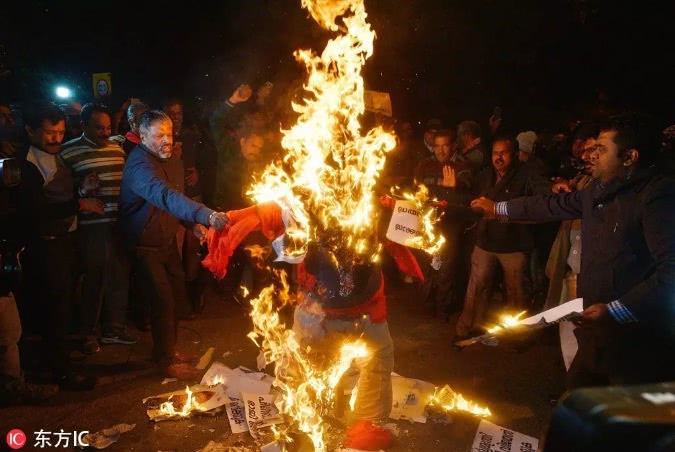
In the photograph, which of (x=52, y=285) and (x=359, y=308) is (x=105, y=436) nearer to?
(x=52, y=285)

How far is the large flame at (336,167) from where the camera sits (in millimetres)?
4344

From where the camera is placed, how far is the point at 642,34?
12023 mm

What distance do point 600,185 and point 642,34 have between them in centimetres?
1033

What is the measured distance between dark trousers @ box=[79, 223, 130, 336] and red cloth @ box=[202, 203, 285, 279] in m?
1.92

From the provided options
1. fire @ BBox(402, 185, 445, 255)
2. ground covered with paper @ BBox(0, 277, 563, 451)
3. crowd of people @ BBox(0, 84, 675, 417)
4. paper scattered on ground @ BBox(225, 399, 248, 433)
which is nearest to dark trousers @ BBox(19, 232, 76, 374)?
crowd of people @ BBox(0, 84, 675, 417)

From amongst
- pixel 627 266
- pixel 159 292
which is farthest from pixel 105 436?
pixel 627 266

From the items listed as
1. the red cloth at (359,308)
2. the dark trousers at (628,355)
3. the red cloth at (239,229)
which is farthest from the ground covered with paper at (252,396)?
the red cloth at (239,229)

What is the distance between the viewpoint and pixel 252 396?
5.11 m

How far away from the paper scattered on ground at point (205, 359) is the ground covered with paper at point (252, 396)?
0.02 m

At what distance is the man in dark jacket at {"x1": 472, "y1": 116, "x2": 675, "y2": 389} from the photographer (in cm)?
352

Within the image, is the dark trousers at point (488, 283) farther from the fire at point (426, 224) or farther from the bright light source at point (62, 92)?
the bright light source at point (62, 92)

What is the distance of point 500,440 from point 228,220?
3.19 metres

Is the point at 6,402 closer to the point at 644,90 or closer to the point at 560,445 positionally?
the point at 560,445

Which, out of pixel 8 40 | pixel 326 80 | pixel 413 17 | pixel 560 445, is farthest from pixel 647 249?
pixel 8 40
